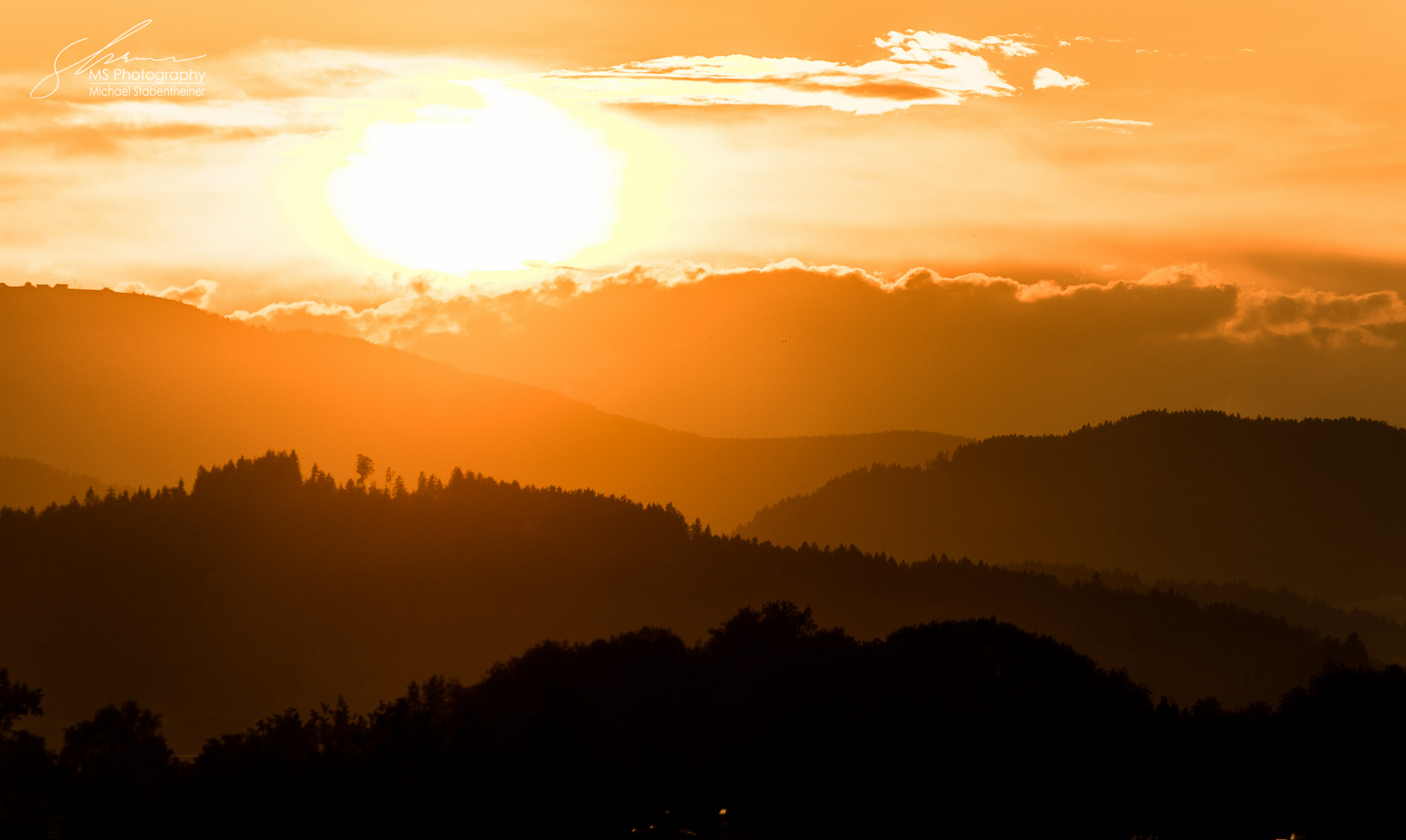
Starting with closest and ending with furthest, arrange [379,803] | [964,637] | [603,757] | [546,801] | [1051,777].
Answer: [379,803] → [546,801] → [603,757] → [1051,777] → [964,637]

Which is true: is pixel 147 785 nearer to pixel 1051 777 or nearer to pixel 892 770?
pixel 892 770

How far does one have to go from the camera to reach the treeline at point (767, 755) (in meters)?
107

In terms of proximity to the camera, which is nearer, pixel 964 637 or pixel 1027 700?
pixel 1027 700

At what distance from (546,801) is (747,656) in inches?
2731

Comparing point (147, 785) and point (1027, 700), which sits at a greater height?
point (147, 785)

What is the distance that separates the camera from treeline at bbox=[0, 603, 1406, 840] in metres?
107

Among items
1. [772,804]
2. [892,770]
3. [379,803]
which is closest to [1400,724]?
[892,770]

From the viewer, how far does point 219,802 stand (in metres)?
104

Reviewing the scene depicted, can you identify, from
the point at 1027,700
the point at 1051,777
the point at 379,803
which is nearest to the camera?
the point at 379,803

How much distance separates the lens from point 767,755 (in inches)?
5753

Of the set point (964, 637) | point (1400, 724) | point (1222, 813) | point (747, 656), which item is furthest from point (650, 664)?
point (1400, 724)

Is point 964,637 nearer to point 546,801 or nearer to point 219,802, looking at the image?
point 546,801

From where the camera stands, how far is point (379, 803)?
104062 millimetres

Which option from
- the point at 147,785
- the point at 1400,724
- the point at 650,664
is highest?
the point at 147,785
